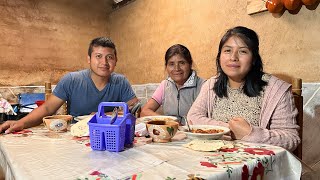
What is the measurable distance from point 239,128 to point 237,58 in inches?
17.7

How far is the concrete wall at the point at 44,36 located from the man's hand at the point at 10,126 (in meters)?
2.14

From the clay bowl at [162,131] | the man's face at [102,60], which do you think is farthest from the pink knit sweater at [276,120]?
the man's face at [102,60]

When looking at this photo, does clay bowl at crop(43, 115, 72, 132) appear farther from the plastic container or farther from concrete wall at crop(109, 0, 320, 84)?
concrete wall at crop(109, 0, 320, 84)

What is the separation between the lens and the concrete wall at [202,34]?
1.78 meters

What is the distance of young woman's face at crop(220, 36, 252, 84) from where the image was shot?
1.38 metres

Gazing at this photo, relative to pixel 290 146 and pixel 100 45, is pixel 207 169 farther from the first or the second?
pixel 100 45

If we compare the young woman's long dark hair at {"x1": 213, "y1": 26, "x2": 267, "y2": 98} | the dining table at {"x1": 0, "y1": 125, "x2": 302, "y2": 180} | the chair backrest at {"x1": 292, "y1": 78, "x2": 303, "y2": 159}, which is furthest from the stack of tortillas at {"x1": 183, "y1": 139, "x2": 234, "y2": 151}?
the chair backrest at {"x1": 292, "y1": 78, "x2": 303, "y2": 159}

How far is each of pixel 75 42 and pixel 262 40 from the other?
2.66 metres

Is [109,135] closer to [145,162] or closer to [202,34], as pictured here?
[145,162]

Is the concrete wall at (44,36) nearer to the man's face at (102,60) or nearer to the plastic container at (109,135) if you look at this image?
the man's face at (102,60)

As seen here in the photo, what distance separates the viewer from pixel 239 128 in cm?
111

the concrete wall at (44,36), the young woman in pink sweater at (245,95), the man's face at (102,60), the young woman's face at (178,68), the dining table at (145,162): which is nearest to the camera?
the dining table at (145,162)

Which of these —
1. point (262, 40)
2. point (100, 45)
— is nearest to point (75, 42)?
point (100, 45)

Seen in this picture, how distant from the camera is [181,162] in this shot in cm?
82
